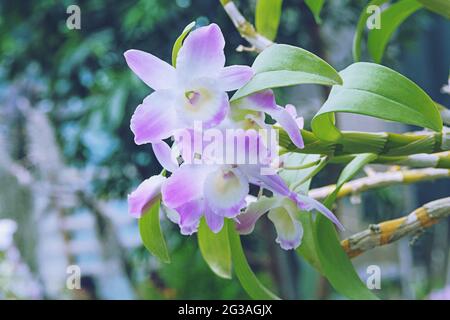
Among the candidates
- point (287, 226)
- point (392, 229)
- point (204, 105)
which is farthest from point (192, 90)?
point (392, 229)

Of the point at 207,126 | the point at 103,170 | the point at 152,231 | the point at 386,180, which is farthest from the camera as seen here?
the point at 103,170

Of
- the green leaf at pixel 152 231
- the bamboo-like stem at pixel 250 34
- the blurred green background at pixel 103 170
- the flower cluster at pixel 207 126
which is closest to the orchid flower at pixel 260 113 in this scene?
the flower cluster at pixel 207 126

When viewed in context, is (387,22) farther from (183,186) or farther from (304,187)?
(183,186)

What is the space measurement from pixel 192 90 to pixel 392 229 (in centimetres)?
22

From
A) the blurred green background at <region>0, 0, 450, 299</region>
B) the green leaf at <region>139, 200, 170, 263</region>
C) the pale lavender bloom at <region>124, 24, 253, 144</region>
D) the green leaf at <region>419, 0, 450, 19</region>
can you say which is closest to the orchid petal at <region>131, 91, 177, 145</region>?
the pale lavender bloom at <region>124, 24, 253, 144</region>

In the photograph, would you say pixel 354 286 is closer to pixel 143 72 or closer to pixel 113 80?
pixel 143 72

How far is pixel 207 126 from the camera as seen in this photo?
13.0 inches

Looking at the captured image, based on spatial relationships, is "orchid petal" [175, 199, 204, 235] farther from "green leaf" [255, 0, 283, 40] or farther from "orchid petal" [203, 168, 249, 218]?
"green leaf" [255, 0, 283, 40]

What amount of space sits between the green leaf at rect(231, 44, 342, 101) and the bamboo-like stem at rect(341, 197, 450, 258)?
17 centimetres

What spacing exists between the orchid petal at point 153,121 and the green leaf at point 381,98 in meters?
0.09

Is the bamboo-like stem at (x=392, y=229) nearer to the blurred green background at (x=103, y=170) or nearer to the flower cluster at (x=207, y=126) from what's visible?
the flower cluster at (x=207, y=126)

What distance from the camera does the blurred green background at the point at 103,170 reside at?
1662 millimetres

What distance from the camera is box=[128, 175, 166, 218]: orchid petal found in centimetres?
38
